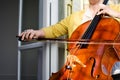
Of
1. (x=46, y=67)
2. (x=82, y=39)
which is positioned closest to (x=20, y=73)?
(x=46, y=67)

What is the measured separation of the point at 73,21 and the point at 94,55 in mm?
296

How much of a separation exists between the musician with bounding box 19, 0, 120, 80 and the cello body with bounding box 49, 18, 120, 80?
0.05 metres

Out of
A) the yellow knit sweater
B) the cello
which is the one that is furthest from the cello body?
the yellow knit sweater

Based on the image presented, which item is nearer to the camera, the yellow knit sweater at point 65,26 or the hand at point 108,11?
the hand at point 108,11

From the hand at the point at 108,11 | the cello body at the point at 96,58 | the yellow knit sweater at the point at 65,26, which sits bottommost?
the cello body at the point at 96,58

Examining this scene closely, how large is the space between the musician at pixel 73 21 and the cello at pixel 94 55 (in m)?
0.04

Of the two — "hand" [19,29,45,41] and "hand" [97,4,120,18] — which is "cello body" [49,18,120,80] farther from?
"hand" [19,29,45,41]

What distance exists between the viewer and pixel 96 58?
1.36 meters

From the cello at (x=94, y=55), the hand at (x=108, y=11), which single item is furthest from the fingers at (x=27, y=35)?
the hand at (x=108, y=11)

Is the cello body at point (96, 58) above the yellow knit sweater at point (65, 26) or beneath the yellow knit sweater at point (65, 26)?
beneath

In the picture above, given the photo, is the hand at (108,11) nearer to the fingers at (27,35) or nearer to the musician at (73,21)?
the musician at (73,21)

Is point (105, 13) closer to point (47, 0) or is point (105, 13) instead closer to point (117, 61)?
point (117, 61)

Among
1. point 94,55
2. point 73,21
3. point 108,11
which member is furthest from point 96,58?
point 73,21

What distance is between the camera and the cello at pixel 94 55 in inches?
52.9
